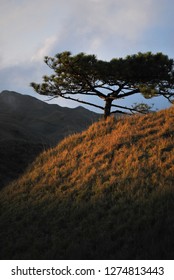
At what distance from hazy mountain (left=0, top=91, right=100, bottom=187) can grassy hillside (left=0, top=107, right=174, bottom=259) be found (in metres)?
4.69

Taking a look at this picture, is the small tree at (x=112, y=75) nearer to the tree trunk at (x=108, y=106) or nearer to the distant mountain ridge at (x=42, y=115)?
the tree trunk at (x=108, y=106)

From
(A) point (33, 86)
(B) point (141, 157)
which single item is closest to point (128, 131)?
(B) point (141, 157)

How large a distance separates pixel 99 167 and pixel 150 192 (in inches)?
142

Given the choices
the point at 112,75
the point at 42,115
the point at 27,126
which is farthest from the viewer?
the point at 42,115

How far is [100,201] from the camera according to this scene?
456 inches

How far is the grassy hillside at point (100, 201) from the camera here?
9.07m

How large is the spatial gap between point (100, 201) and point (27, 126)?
75933 mm

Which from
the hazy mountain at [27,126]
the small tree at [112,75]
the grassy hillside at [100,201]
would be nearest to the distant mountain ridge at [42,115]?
the hazy mountain at [27,126]

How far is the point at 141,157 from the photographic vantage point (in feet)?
46.2

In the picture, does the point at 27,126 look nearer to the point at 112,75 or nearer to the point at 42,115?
the point at 42,115

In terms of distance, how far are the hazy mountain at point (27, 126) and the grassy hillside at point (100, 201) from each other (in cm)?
469

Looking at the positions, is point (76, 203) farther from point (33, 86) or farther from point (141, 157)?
point (33, 86)

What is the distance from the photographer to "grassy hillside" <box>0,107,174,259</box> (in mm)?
9069

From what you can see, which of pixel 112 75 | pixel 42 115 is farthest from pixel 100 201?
pixel 42 115
